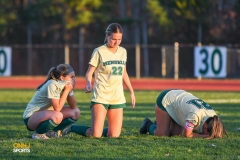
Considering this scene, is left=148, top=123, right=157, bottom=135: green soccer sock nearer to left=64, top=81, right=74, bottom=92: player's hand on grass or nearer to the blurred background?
left=64, top=81, right=74, bottom=92: player's hand on grass

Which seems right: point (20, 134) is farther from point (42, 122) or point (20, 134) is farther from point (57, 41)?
point (57, 41)

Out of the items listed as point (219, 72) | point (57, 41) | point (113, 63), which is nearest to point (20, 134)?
point (113, 63)

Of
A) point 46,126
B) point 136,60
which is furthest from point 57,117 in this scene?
point 136,60

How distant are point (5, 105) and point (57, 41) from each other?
24691 mm

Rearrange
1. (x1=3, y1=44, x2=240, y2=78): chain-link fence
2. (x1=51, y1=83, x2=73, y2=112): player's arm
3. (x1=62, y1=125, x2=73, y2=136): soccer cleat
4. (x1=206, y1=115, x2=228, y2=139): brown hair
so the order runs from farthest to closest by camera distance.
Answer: (x1=3, y1=44, x2=240, y2=78): chain-link fence < (x1=62, y1=125, x2=73, y2=136): soccer cleat < (x1=51, y1=83, x2=73, y2=112): player's arm < (x1=206, y1=115, x2=228, y2=139): brown hair

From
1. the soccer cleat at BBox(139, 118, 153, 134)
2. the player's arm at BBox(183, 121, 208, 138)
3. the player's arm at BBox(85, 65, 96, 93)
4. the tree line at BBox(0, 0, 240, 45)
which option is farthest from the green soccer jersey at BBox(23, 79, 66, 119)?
the tree line at BBox(0, 0, 240, 45)

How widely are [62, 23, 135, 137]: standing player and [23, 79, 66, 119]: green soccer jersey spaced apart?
456mm

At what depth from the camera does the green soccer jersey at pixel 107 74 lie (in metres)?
9.40

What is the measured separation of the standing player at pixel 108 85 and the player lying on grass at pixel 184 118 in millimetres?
612

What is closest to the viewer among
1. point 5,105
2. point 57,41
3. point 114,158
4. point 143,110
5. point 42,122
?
point 114,158

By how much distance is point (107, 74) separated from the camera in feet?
31.0

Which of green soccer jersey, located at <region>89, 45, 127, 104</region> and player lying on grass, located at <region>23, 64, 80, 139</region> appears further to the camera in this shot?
green soccer jersey, located at <region>89, 45, 127, 104</region>

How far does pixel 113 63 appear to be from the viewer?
943cm

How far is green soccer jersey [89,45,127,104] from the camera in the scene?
9.40m
